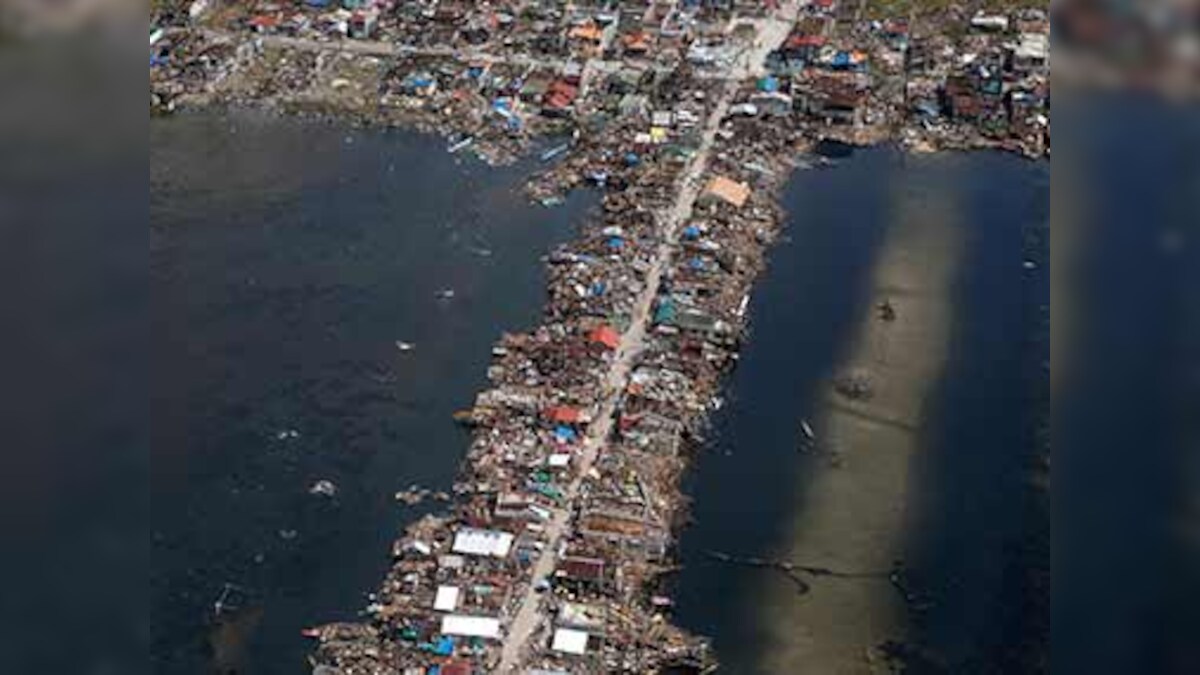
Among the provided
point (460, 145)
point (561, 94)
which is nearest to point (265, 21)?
point (460, 145)

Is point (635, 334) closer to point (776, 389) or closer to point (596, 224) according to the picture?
point (776, 389)

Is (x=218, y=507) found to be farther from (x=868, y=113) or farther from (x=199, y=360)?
(x=868, y=113)

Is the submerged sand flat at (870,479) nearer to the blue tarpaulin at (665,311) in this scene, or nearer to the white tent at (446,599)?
the blue tarpaulin at (665,311)

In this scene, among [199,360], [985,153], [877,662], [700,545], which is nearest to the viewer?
[877,662]

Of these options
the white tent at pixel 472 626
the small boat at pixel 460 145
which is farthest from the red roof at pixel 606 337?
the small boat at pixel 460 145
